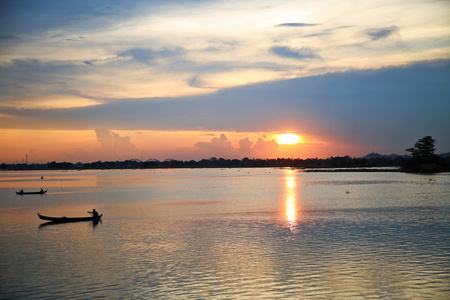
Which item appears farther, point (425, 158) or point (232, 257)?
point (425, 158)

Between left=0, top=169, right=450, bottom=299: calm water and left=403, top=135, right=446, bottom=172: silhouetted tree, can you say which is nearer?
left=0, top=169, right=450, bottom=299: calm water

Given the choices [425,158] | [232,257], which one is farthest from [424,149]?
[232,257]

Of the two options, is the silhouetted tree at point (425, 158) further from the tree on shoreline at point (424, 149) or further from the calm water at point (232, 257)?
the calm water at point (232, 257)

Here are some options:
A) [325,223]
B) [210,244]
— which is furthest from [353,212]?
[210,244]

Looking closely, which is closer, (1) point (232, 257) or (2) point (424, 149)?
(1) point (232, 257)

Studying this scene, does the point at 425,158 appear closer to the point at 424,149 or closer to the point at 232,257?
the point at 424,149

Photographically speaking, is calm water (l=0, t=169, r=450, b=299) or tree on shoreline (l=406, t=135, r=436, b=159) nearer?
calm water (l=0, t=169, r=450, b=299)

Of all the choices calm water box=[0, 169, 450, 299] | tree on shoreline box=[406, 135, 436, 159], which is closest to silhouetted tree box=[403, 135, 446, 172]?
tree on shoreline box=[406, 135, 436, 159]

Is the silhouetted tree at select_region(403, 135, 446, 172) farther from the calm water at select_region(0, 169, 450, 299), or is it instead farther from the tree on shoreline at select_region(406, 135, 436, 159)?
the calm water at select_region(0, 169, 450, 299)

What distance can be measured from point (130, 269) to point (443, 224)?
34567 mm

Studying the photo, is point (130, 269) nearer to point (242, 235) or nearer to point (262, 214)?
point (242, 235)

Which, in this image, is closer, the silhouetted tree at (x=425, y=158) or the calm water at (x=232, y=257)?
the calm water at (x=232, y=257)

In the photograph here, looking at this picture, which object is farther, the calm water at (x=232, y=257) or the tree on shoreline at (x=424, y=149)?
the tree on shoreline at (x=424, y=149)

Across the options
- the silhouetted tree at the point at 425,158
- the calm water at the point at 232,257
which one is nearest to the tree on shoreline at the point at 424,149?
the silhouetted tree at the point at 425,158
